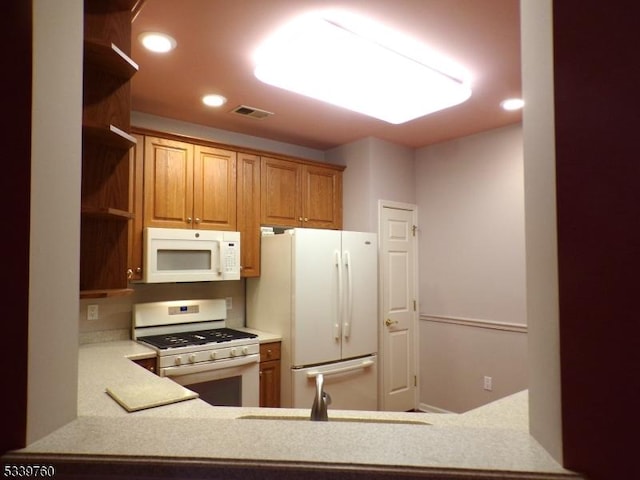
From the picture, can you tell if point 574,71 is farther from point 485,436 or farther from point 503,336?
point 503,336

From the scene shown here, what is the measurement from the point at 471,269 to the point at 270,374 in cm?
202

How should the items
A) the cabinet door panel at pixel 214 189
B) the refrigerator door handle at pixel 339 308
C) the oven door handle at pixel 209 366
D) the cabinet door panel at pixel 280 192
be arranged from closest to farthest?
the oven door handle at pixel 209 366
the cabinet door panel at pixel 214 189
the refrigerator door handle at pixel 339 308
the cabinet door panel at pixel 280 192

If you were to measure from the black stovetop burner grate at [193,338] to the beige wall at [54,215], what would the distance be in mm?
1853

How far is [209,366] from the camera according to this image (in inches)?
108

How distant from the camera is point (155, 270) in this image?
2.83 m

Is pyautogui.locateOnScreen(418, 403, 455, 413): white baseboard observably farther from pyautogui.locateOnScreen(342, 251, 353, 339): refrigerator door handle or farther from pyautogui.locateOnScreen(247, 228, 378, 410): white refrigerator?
pyautogui.locateOnScreen(342, 251, 353, 339): refrigerator door handle

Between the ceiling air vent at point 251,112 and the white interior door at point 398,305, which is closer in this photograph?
the ceiling air vent at point 251,112

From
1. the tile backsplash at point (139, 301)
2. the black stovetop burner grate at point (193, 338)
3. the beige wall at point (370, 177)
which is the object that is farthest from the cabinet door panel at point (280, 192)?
the black stovetop burner grate at point (193, 338)

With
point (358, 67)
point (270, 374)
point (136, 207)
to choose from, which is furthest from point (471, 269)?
point (136, 207)

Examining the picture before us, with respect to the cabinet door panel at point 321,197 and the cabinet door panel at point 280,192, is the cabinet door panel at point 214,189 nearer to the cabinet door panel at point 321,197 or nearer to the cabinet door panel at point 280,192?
the cabinet door panel at point 280,192

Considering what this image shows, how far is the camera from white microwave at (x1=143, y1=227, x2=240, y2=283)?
2.82 metres

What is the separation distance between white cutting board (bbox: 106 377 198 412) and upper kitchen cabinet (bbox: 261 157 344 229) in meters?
1.99

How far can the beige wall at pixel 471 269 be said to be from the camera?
3.36 meters

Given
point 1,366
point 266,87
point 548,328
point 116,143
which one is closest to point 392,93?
point 266,87
